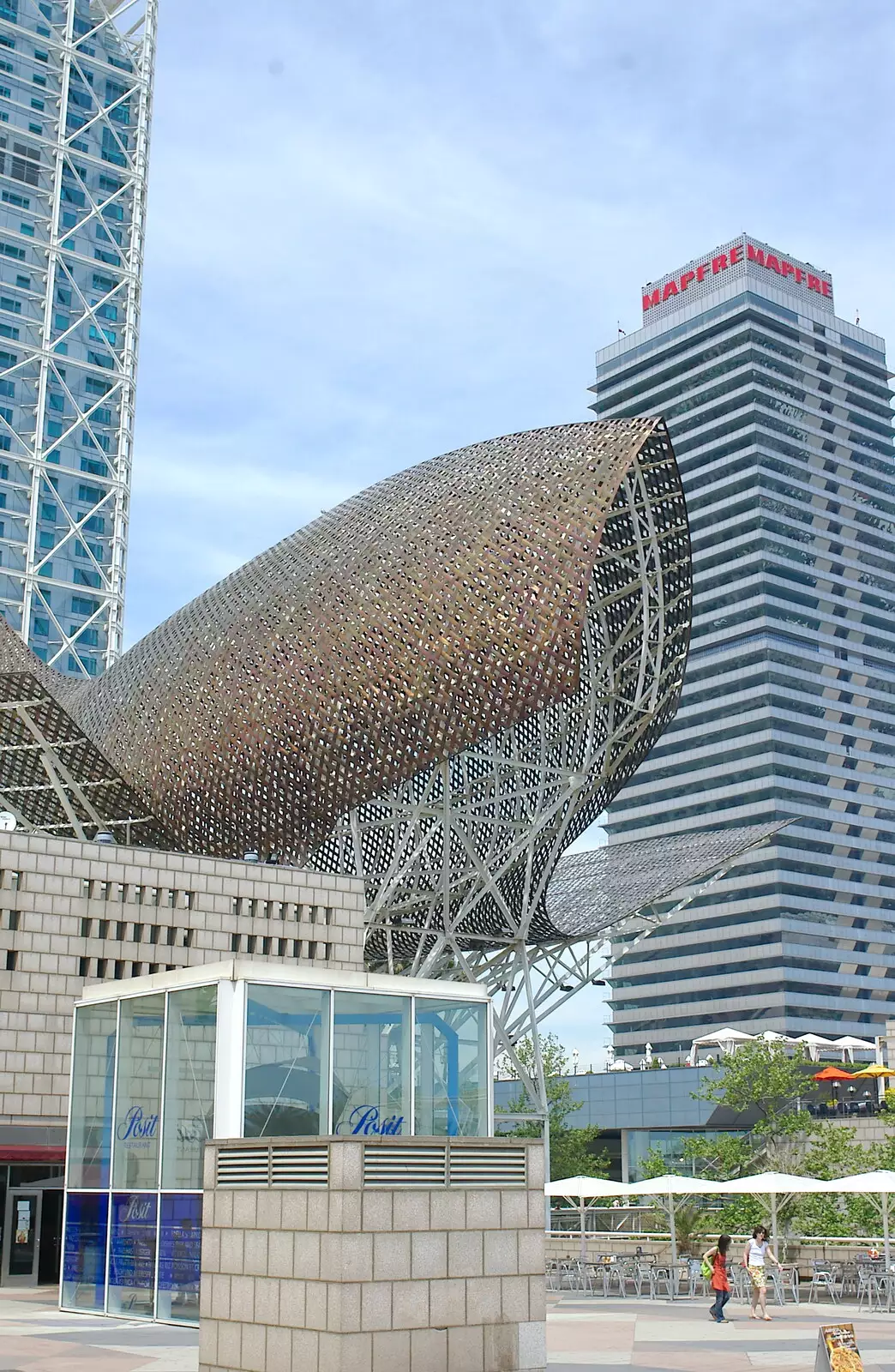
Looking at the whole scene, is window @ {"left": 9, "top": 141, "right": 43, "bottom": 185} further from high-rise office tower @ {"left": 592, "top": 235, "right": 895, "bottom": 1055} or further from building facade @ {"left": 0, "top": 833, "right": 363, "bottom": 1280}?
building facade @ {"left": 0, "top": 833, "right": 363, "bottom": 1280}

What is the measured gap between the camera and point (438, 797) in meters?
59.9

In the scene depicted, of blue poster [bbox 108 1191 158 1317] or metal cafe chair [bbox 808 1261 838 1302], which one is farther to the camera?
metal cafe chair [bbox 808 1261 838 1302]

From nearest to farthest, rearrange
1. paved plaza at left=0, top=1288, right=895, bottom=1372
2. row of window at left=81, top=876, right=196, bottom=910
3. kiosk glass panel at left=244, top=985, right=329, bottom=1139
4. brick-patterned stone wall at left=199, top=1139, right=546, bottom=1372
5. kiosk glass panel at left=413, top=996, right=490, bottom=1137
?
brick-patterned stone wall at left=199, top=1139, right=546, bottom=1372
paved plaza at left=0, top=1288, right=895, bottom=1372
kiosk glass panel at left=244, top=985, right=329, bottom=1139
kiosk glass panel at left=413, top=996, right=490, bottom=1137
row of window at left=81, top=876, right=196, bottom=910

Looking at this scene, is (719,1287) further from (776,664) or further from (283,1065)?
(776,664)

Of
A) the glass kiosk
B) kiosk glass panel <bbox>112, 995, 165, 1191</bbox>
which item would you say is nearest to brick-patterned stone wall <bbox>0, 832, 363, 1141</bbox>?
the glass kiosk

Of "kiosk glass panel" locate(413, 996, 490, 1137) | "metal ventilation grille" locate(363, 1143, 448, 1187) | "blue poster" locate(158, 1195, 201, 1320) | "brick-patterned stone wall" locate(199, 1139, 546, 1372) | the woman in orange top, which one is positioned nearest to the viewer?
Result: "brick-patterned stone wall" locate(199, 1139, 546, 1372)

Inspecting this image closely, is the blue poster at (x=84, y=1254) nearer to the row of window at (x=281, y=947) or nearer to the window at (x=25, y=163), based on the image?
the row of window at (x=281, y=947)

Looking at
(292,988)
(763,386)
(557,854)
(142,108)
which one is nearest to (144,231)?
(142,108)

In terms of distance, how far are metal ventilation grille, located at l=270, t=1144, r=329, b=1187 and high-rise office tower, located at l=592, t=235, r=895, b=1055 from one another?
126207mm

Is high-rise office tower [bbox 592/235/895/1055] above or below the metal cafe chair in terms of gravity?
above

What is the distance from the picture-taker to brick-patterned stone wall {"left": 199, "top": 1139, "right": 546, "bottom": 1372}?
1472 centimetres

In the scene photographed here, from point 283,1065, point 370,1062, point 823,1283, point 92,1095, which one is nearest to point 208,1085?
point 283,1065

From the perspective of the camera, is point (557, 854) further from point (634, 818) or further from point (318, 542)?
point (634, 818)

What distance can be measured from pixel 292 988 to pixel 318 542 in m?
34.4
